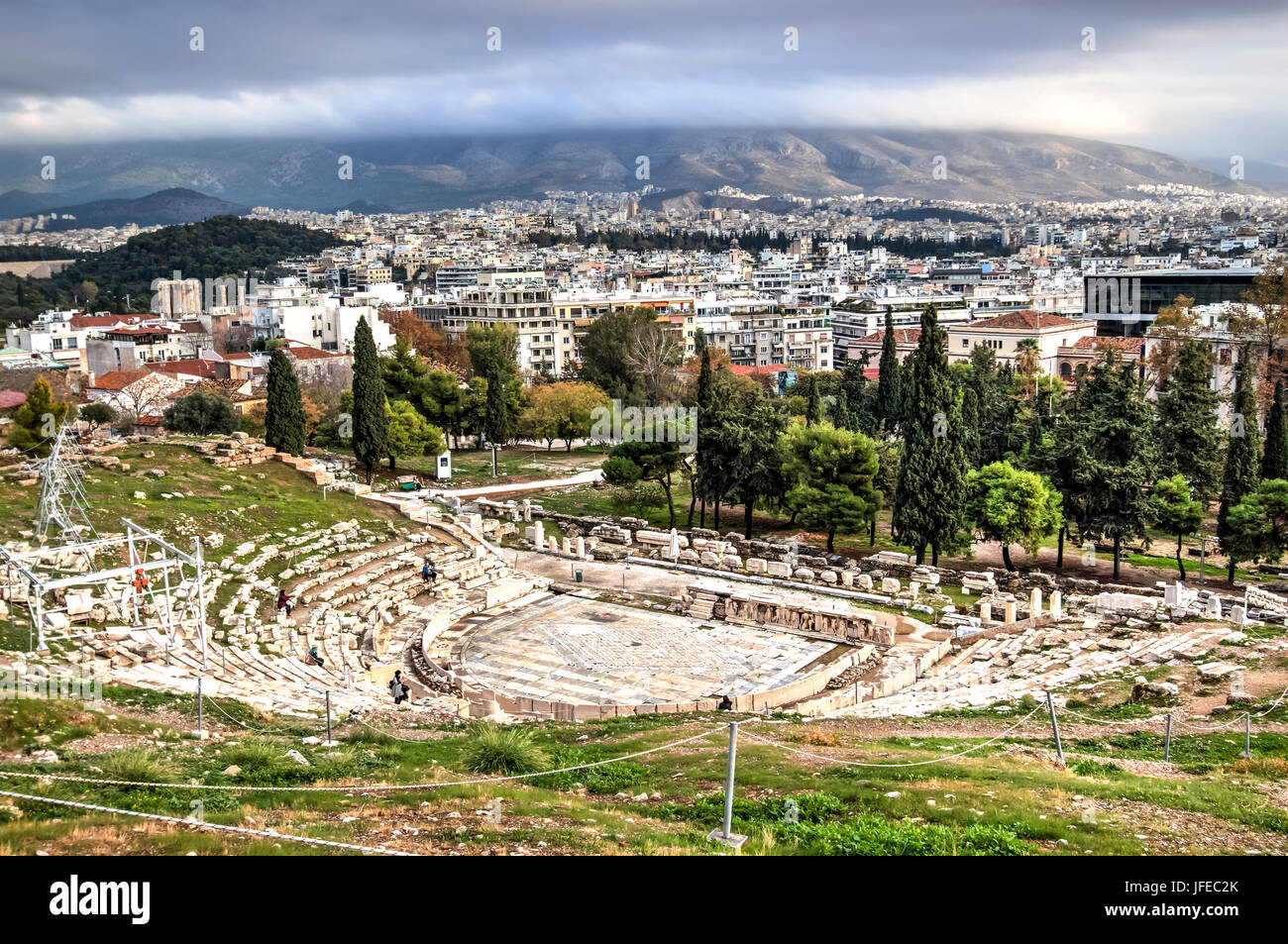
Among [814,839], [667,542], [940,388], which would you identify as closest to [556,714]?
[814,839]

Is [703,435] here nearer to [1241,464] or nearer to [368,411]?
[368,411]

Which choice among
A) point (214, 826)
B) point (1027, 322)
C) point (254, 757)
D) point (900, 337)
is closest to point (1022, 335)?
point (1027, 322)

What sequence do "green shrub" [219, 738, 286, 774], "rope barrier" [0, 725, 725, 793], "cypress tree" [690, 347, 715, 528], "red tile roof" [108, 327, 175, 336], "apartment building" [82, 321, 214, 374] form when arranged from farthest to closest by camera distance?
"red tile roof" [108, 327, 175, 336] < "apartment building" [82, 321, 214, 374] < "cypress tree" [690, 347, 715, 528] < "green shrub" [219, 738, 286, 774] < "rope barrier" [0, 725, 725, 793]

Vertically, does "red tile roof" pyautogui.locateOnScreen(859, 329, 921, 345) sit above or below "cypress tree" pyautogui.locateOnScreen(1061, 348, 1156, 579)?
above

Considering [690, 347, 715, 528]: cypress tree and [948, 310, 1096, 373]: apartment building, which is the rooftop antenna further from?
[948, 310, 1096, 373]: apartment building

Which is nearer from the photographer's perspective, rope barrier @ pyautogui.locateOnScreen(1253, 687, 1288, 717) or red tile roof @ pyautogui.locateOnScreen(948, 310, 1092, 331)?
rope barrier @ pyautogui.locateOnScreen(1253, 687, 1288, 717)

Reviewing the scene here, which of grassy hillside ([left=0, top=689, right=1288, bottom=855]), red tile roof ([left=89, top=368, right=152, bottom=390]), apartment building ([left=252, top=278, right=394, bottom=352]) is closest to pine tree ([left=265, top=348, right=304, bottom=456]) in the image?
grassy hillside ([left=0, top=689, right=1288, bottom=855])
